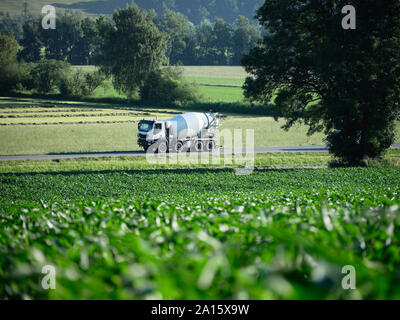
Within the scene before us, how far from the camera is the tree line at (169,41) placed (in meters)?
116

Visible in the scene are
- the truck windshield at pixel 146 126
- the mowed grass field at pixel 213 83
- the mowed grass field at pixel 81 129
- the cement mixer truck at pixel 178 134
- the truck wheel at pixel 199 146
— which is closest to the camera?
the cement mixer truck at pixel 178 134

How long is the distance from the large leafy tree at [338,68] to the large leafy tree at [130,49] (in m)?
63.2

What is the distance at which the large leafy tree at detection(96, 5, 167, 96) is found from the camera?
9250 cm

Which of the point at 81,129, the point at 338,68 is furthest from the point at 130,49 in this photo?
the point at 338,68

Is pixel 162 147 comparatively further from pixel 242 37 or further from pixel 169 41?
pixel 169 41

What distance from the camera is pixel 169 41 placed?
131125 mm

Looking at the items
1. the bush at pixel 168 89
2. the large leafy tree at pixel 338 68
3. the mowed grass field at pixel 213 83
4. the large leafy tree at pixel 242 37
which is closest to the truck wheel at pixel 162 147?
the large leafy tree at pixel 338 68

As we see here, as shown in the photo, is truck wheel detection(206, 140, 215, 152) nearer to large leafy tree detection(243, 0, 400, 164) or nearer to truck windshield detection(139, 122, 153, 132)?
truck windshield detection(139, 122, 153, 132)

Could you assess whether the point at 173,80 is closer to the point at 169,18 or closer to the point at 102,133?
the point at 102,133

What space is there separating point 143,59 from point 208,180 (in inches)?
2858

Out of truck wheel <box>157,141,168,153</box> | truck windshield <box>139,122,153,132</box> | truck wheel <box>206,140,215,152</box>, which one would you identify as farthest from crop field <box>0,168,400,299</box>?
truck wheel <box>206,140,215,152</box>

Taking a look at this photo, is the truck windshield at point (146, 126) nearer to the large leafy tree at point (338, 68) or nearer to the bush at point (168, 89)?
the large leafy tree at point (338, 68)

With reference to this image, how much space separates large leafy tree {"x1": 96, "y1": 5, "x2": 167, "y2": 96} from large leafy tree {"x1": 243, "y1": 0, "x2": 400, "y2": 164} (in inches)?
2488

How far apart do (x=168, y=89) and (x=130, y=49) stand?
1842cm
